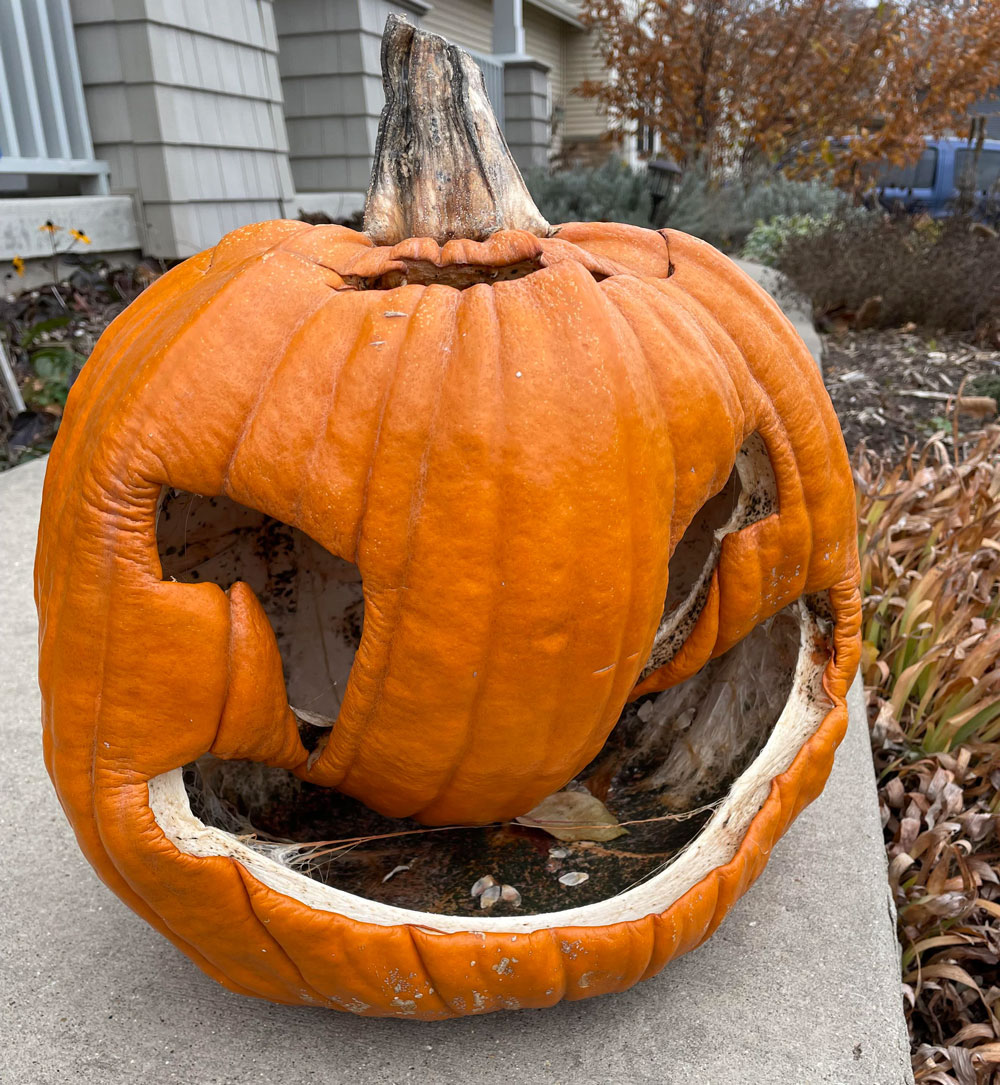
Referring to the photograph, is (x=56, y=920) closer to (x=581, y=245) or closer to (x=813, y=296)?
(x=581, y=245)

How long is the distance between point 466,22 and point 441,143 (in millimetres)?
14223

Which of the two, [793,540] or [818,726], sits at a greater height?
[793,540]

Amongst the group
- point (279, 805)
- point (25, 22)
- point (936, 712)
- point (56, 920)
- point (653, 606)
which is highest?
point (25, 22)

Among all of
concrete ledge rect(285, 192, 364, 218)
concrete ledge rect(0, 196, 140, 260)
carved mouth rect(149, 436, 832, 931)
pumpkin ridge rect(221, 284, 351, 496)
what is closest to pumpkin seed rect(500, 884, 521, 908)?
carved mouth rect(149, 436, 832, 931)

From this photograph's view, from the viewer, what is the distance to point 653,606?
1.14m

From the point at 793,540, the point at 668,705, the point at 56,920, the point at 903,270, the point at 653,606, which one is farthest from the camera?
the point at 903,270

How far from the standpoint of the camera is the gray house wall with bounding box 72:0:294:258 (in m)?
5.06

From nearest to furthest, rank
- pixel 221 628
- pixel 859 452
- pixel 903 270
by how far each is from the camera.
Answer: pixel 221 628
pixel 859 452
pixel 903 270

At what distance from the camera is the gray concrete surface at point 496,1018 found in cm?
119

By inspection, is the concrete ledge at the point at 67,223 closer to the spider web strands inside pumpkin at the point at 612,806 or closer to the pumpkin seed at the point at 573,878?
the spider web strands inside pumpkin at the point at 612,806

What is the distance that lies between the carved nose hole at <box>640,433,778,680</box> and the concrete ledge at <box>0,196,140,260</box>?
14.0ft

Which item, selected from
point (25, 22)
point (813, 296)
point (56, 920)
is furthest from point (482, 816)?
point (813, 296)

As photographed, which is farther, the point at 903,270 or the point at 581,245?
the point at 903,270

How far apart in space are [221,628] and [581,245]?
2.40 feet
